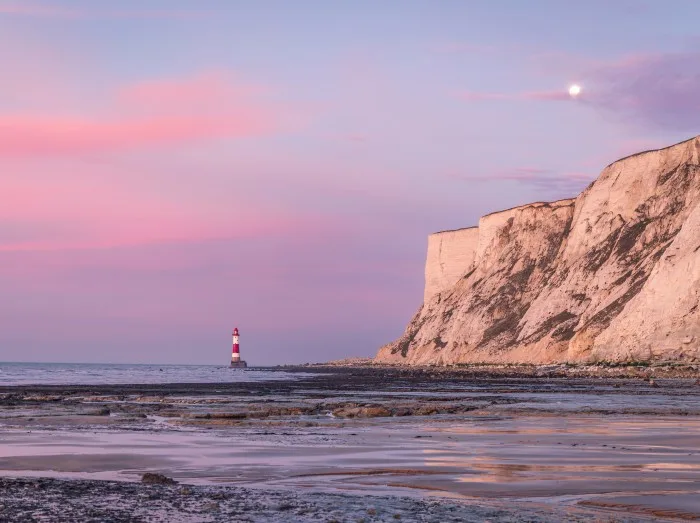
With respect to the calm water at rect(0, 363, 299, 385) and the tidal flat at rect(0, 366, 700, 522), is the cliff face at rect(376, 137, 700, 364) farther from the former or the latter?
the tidal flat at rect(0, 366, 700, 522)

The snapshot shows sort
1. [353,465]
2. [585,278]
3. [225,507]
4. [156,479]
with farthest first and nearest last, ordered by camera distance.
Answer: [585,278] → [353,465] → [156,479] → [225,507]

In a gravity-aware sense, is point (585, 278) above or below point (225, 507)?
above

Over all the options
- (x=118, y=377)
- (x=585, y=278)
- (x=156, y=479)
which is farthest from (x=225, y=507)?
(x=585, y=278)

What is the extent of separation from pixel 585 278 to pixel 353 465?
269ft

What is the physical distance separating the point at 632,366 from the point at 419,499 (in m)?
58.9

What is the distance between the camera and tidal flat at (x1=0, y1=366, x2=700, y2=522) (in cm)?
1002

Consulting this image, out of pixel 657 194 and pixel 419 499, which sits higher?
pixel 657 194

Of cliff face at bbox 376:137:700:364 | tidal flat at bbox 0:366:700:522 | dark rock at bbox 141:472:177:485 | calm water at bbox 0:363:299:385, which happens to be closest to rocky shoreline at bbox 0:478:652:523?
tidal flat at bbox 0:366:700:522

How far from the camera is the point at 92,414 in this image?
85.6 ft

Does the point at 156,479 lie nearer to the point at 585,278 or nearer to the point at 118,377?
the point at 118,377

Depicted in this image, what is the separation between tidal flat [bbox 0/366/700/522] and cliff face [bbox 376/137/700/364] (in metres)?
44.7

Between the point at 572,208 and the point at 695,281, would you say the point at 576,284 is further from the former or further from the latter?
the point at 695,281

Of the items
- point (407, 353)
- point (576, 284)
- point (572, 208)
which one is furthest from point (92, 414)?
point (407, 353)

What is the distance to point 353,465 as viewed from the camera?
46.7 feet
